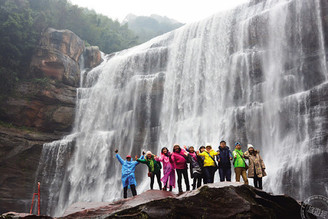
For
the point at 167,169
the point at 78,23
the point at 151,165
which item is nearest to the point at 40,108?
the point at 78,23

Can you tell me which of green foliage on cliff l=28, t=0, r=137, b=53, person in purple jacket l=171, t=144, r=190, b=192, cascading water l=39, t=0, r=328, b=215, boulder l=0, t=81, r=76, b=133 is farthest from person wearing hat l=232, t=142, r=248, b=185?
green foliage on cliff l=28, t=0, r=137, b=53

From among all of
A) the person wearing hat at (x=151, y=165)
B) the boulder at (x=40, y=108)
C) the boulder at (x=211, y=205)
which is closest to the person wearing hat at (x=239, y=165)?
the boulder at (x=211, y=205)

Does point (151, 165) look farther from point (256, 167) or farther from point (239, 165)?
point (256, 167)

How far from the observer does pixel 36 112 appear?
22750mm

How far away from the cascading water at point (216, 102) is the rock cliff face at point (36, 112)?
3.34 ft

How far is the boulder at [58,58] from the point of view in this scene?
24453 millimetres

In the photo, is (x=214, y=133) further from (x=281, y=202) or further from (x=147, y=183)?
(x=281, y=202)

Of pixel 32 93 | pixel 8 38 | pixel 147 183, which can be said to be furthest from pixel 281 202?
pixel 8 38

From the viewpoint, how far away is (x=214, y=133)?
55.4 feet

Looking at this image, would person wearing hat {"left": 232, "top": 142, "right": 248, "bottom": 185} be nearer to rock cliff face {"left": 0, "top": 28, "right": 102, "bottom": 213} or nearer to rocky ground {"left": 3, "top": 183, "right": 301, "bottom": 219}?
rocky ground {"left": 3, "top": 183, "right": 301, "bottom": 219}

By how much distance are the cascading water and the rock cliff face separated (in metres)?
1.02

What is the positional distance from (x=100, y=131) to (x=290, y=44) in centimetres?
1326

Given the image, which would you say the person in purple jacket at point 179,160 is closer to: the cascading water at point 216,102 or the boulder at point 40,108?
the cascading water at point 216,102

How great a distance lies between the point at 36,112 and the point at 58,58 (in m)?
4.75
